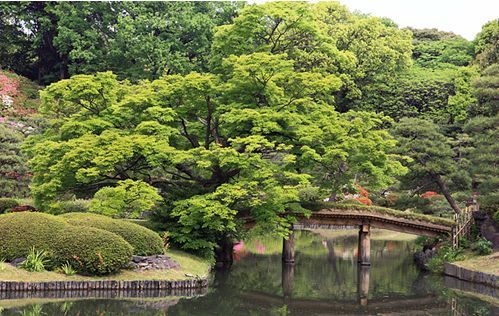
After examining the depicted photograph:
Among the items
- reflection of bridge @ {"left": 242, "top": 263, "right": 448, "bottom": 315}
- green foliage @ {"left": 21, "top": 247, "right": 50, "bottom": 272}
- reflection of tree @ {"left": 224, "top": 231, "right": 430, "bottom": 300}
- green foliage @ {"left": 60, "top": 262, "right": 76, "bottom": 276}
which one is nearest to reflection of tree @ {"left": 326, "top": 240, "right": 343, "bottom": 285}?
reflection of tree @ {"left": 224, "top": 231, "right": 430, "bottom": 300}

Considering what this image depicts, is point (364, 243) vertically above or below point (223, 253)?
above

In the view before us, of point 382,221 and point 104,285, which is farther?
point 382,221

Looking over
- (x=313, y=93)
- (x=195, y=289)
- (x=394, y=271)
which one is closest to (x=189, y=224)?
(x=195, y=289)

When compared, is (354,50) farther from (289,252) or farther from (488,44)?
(289,252)

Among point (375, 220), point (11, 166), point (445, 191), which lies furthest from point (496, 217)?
point (11, 166)

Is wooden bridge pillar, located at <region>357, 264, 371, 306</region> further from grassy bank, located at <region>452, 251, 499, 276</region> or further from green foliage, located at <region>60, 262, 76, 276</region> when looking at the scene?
green foliage, located at <region>60, 262, 76, 276</region>

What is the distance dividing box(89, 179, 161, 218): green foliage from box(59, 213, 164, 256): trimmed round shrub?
1786 millimetres

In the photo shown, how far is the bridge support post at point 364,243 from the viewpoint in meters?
29.1

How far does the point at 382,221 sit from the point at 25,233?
1551 cm

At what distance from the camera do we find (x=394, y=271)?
94.4 ft

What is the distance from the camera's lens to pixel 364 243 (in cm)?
2927

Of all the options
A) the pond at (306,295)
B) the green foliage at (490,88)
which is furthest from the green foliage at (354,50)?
the pond at (306,295)

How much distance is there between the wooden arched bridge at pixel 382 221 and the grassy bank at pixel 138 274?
21.9 feet

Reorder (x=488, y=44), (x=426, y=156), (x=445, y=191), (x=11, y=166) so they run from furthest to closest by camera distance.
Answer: (x=488, y=44)
(x=11, y=166)
(x=445, y=191)
(x=426, y=156)
